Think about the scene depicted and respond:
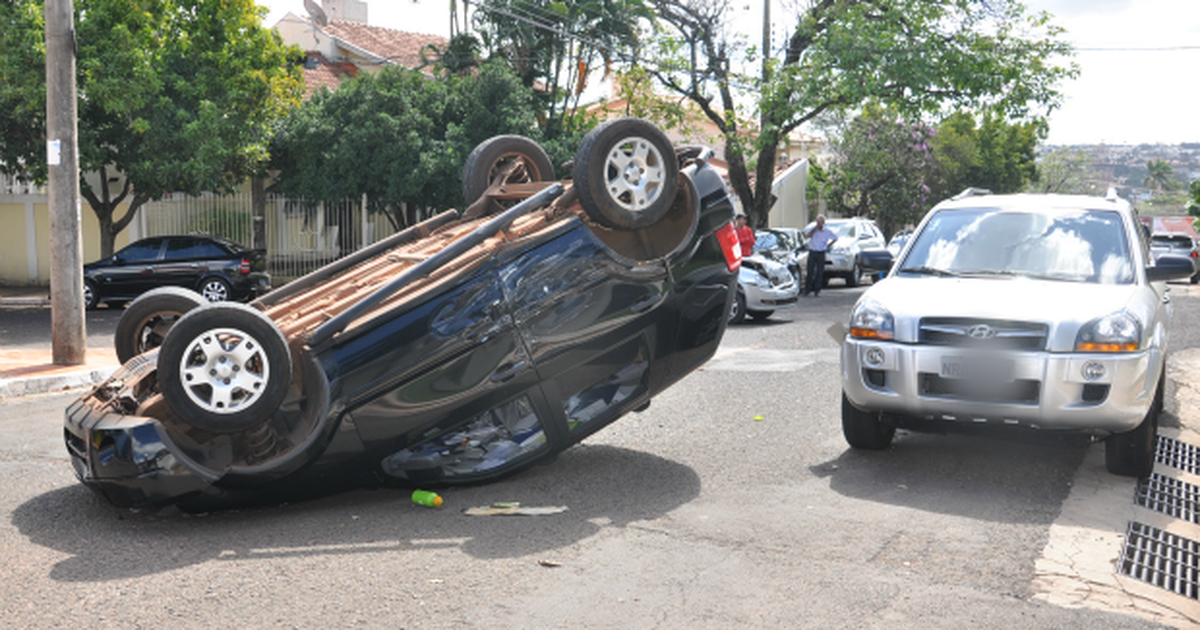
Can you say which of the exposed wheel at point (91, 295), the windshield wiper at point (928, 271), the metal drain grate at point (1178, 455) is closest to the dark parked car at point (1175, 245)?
the metal drain grate at point (1178, 455)

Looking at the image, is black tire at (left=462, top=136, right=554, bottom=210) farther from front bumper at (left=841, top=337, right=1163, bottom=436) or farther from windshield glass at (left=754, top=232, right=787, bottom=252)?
windshield glass at (left=754, top=232, right=787, bottom=252)

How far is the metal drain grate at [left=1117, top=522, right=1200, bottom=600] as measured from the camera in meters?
4.75

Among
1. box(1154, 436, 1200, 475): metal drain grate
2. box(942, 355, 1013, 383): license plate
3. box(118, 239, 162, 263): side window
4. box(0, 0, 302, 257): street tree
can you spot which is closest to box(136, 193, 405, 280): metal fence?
box(0, 0, 302, 257): street tree

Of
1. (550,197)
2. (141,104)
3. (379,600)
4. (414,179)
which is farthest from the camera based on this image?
(414,179)

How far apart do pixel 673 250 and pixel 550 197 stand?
2.70 feet

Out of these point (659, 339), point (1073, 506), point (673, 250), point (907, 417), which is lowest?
point (1073, 506)

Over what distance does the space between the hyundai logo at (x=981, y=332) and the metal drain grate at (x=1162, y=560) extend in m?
1.29

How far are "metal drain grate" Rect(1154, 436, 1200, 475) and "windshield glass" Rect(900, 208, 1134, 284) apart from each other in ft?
4.45

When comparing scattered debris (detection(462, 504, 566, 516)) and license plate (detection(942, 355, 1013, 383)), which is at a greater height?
license plate (detection(942, 355, 1013, 383))

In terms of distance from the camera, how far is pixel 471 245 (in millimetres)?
5633

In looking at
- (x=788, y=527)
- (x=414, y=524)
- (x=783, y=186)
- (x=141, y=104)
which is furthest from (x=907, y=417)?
(x=783, y=186)

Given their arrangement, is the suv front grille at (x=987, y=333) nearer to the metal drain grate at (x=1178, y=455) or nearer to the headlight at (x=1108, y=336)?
the headlight at (x=1108, y=336)

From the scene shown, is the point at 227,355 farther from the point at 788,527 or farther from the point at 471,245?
the point at 788,527

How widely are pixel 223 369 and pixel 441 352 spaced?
1117mm
